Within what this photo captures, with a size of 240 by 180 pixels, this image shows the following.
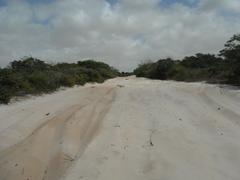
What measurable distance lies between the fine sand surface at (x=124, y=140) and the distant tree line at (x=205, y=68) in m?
4.62

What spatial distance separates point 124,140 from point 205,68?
20.0m

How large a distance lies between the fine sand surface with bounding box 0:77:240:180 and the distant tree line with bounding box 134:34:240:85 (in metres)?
4.62

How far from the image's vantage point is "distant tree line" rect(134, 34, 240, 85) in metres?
16.2

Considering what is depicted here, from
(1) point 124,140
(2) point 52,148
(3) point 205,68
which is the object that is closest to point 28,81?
(2) point 52,148

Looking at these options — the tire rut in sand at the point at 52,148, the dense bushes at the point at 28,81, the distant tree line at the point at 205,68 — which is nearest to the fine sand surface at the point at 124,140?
the tire rut in sand at the point at 52,148

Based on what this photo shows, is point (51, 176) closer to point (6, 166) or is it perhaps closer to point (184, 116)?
point (6, 166)

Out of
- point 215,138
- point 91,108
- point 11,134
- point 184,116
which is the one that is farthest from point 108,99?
point 215,138

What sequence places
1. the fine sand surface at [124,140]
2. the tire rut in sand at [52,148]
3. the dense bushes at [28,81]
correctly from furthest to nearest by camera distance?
1. the dense bushes at [28,81]
2. the tire rut in sand at [52,148]
3. the fine sand surface at [124,140]

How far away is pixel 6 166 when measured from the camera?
258 inches

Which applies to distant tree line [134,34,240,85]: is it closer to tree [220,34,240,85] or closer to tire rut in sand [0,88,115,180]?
tree [220,34,240,85]

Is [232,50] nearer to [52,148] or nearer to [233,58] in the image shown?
[233,58]

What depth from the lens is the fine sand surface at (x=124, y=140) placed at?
19.9 feet

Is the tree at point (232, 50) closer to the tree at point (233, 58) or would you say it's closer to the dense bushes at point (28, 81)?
the tree at point (233, 58)

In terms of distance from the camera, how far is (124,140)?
7570 mm
